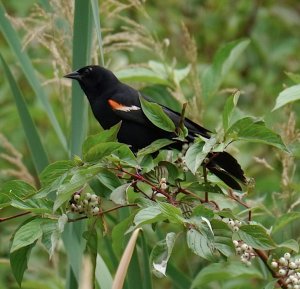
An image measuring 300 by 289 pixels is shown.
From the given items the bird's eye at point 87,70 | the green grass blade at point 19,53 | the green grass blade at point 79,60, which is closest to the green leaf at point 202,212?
the green grass blade at point 79,60

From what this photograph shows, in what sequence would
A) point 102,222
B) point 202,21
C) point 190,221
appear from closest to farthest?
point 190,221
point 102,222
point 202,21

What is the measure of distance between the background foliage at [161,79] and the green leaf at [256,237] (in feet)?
1.19

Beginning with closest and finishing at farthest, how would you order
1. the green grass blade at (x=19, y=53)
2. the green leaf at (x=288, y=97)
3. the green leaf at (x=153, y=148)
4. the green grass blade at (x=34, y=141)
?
the green leaf at (x=153, y=148)
the green leaf at (x=288, y=97)
the green grass blade at (x=34, y=141)
the green grass blade at (x=19, y=53)

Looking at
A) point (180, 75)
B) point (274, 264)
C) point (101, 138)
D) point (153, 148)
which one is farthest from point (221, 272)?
point (180, 75)

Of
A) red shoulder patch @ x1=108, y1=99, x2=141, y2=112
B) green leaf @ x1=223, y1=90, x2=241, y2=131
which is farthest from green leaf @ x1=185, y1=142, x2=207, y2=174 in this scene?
red shoulder patch @ x1=108, y1=99, x2=141, y2=112

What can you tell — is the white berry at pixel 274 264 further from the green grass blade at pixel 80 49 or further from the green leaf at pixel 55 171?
the green grass blade at pixel 80 49

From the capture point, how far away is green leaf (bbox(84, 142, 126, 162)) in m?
1.79

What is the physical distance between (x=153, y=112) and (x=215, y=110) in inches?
115

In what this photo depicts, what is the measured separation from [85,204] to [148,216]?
19cm

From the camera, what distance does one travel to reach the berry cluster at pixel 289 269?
183 centimetres

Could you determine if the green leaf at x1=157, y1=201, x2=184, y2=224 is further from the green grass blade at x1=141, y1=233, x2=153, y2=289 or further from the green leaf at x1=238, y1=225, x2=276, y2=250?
the green grass blade at x1=141, y1=233, x2=153, y2=289

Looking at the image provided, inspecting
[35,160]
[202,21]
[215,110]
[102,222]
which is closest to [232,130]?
[102,222]

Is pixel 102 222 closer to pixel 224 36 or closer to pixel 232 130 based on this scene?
pixel 232 130

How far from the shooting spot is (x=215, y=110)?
15.8 ft
